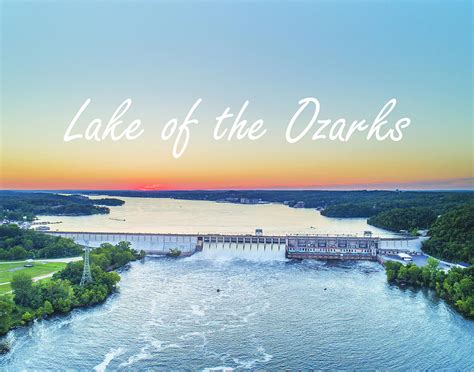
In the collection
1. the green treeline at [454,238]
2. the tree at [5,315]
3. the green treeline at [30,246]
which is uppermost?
the green treeline at [454,238]

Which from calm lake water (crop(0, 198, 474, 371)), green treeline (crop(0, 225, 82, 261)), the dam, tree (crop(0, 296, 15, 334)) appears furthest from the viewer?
the dam

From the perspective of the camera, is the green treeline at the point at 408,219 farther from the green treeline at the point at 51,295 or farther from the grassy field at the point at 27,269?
the grassy field at the point at 27,269

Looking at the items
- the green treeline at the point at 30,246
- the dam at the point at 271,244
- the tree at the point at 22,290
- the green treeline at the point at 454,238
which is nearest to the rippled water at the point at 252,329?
the tree at the point at 22,290

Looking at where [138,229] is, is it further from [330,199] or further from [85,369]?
[330,199]

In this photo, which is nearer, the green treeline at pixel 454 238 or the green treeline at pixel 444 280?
the green treeline at pixel 444 280

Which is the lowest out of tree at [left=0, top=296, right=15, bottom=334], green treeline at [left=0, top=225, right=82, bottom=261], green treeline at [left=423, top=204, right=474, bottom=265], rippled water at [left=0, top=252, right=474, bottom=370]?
rippled water at [left=0, top=252, right=474, bottom=370]

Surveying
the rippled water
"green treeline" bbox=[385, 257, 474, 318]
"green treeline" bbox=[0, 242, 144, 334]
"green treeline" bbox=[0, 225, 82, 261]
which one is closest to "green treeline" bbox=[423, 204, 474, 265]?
"green treeline" bbox=[385, 257, 474, 318]

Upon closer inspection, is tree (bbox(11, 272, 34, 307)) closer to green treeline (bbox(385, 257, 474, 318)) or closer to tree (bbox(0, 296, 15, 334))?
tree (bbox(0, 296, 15, 334))
